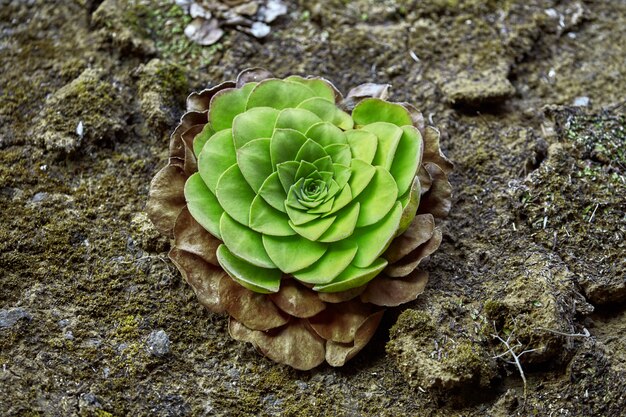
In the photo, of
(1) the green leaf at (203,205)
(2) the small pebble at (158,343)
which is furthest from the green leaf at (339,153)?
(2) the small pebble at (158,343)

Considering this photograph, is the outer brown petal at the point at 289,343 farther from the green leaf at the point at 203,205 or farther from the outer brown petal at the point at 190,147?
the outer brown petal at the point at 190,147

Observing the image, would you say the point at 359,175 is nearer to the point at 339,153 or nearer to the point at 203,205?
the point at 339,153

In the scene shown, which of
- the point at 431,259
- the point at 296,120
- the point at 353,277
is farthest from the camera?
the point at 431,259

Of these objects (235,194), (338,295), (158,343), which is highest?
(235,194)

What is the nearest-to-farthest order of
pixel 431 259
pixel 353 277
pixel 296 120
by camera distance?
1. pixel 353 277
2. pixel 296 120
3. pixel 431 259

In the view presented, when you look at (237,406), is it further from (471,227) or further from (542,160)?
(542,160)

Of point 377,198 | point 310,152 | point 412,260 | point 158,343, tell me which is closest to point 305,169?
point 310,152

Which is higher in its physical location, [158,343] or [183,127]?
[183,127]
